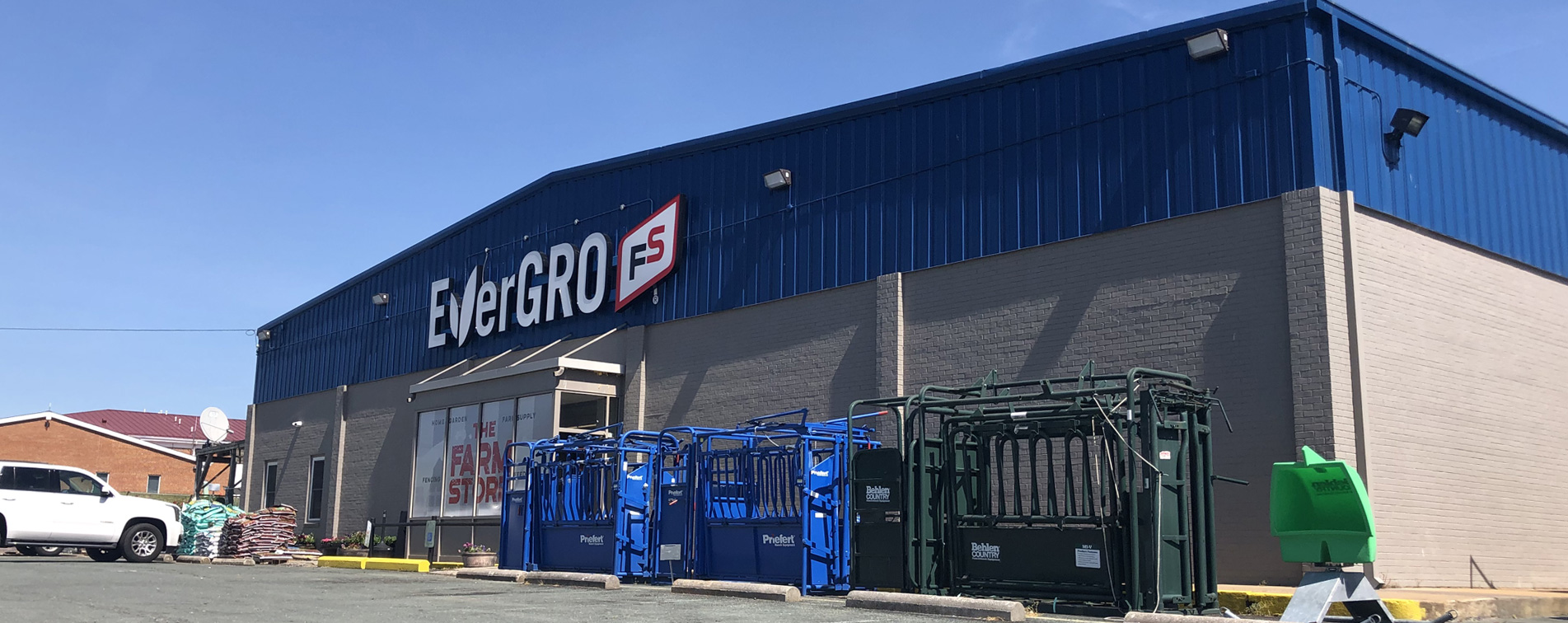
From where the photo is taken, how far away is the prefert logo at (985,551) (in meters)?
12.1

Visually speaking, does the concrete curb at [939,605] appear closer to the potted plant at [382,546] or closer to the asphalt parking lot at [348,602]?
the asphalt parking lot at [348,602]

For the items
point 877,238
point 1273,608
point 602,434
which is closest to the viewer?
point 1273,608

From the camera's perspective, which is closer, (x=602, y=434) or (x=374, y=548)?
(x=602, y=434)

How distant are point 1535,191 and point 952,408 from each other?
10.2 meters

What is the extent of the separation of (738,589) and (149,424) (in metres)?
68.6

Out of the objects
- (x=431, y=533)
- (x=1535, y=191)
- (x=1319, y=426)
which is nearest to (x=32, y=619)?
(x=1319, y=426)

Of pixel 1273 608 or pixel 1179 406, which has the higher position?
pixel 1179 406

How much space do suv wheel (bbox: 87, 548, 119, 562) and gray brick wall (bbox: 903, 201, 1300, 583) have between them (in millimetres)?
15954

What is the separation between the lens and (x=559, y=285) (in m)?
25.8

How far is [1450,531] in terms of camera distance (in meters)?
14.6

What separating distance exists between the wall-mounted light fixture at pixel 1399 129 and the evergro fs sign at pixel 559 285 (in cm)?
1197

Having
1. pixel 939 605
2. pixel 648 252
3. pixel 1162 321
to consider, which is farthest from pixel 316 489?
pixel 939 605

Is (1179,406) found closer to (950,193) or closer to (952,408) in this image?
(952,408)

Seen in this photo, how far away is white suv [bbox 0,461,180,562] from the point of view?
22.1m
